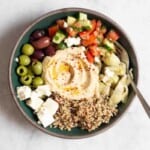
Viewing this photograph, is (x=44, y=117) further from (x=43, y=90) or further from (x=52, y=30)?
(x=52, y=30)

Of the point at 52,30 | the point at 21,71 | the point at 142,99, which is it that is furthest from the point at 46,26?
the point at 142,99

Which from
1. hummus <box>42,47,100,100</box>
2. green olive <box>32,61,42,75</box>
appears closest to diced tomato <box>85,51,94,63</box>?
hummus <box>42,47,100,100</box>

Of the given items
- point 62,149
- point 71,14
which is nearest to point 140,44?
point 71,14

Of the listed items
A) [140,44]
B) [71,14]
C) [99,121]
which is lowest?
[99,121]

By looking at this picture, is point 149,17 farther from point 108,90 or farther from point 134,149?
point 134,149

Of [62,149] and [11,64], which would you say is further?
[62,149]

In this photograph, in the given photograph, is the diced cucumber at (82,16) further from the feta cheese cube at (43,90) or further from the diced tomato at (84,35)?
the feta cheese cube at (43,90)

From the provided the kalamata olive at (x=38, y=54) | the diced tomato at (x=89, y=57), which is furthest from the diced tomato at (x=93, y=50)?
the kalamata olive at (x=38, y=54)
